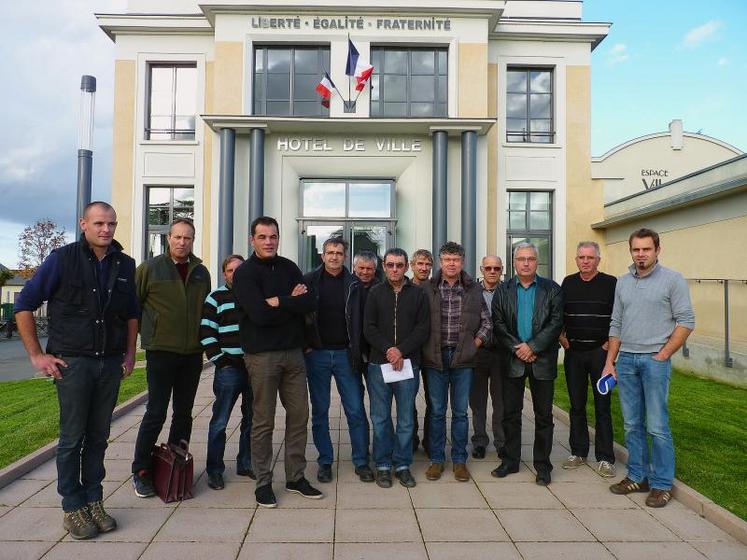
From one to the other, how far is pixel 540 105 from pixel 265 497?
15.2 meters

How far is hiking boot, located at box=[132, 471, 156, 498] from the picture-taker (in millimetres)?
4328

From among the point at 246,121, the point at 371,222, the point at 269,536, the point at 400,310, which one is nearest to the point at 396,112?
the point at 371,222

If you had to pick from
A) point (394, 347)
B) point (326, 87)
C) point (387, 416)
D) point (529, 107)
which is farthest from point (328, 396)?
point (529, 107)

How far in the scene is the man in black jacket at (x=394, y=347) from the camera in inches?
183

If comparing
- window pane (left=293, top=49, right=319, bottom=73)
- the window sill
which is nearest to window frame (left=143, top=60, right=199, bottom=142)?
the window sill

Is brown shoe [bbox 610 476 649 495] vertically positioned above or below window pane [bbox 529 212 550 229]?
below

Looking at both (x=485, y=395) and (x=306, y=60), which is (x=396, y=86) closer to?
(x=306, y=60)

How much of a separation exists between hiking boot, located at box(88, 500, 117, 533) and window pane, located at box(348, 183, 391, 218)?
11880 mm

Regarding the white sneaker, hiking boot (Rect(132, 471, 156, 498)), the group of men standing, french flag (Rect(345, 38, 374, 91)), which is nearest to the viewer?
the group of men standing

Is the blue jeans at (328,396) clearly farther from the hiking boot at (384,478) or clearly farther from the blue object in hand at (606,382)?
the blue object in hand at (606,382)

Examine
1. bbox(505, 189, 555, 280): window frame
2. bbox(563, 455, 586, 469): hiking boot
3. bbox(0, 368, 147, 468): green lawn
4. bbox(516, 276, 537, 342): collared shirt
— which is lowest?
bbox(0, 368, 147, 468): green lawn

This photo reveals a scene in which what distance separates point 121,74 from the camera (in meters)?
15.8

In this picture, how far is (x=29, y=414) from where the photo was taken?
730cm

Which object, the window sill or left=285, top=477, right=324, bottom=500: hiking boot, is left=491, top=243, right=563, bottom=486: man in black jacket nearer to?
left=285, top=477, right=324, bottom=500: hiking boot
